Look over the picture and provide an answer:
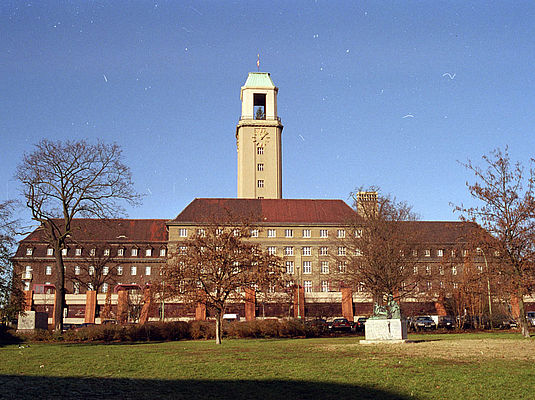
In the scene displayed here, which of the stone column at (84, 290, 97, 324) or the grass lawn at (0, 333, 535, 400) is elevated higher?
the stone column at (84, 290, 97, 324)

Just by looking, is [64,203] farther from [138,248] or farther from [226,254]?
[138,248]

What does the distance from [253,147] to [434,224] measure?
116 ft

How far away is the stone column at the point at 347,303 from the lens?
2503 inches

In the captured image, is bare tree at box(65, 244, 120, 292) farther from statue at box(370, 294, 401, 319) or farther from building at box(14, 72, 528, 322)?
statue at box(370, 294, 401, 319)

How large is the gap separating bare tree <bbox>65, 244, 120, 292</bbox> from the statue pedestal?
6151cm

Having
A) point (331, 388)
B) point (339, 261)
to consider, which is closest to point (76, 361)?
point (331, 388)

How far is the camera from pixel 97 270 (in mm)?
83250

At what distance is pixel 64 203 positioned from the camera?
44.1 m

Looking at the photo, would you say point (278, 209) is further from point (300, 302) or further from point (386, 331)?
point (386, 331)

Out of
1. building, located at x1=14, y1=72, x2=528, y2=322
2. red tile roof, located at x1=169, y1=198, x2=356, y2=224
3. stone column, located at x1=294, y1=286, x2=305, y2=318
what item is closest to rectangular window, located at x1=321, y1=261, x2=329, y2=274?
building, located at x1=14, y1=72, x2=528, y2=322

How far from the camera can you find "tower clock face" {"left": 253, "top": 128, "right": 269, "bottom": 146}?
107375 millimetres

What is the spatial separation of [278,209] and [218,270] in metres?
62.0

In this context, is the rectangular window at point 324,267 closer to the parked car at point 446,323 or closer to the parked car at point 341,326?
the parked car at point 446,323

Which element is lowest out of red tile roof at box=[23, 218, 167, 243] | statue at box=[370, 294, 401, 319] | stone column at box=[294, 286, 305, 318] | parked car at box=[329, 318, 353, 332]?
parked car at box=[329, 318, 353, 332]
